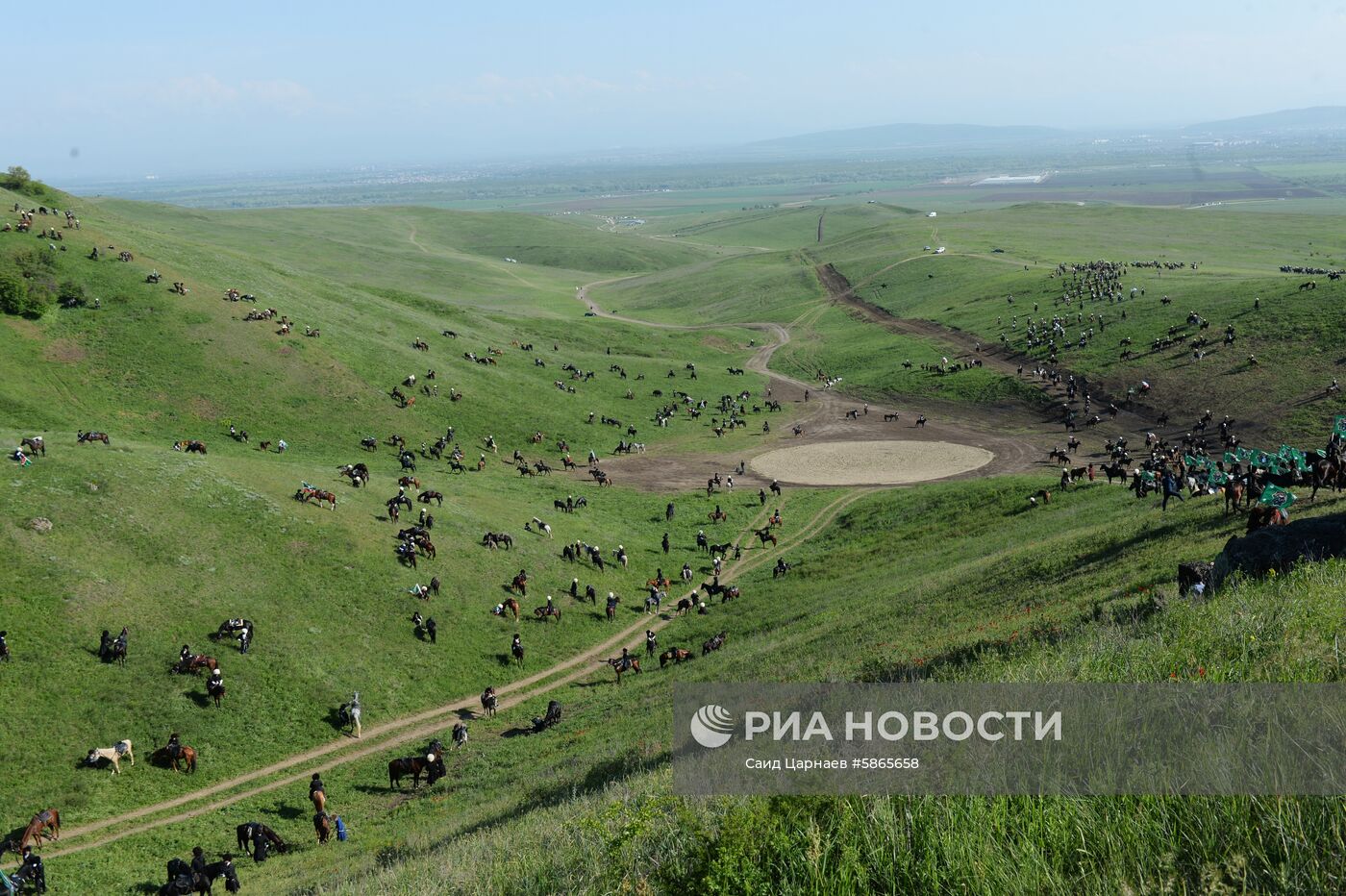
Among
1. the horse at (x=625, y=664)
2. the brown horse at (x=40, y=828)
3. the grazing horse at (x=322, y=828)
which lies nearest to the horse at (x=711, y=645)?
the horse at (x=625, y=664)

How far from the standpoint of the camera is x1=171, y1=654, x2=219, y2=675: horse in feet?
113

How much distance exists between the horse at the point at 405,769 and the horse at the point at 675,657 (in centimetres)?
1384

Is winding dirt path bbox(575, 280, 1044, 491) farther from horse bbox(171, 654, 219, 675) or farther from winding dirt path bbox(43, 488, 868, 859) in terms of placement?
horse bbox(171, 654, 219, 675)

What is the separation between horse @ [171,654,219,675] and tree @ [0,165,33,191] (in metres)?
109

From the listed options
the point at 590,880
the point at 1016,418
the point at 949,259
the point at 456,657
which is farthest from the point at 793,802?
the point at 949,259

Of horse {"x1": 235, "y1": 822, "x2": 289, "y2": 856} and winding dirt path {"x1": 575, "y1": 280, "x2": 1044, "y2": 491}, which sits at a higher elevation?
winding dirt path {"x1": 575, "y1": 280, "x2": 1044, "y2": 491}

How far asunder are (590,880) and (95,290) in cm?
9380

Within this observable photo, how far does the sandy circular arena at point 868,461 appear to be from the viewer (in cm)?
7456

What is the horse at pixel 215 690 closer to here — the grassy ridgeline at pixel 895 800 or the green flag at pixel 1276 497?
the grassy ridgeline at pixel 895 800

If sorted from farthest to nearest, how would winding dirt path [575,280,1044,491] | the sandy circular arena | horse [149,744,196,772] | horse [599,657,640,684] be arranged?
1. winding dirt path [575,280,1044,491]
2. the sandy circular arena
3. horse [599,657,640,684]
4. horse [149,744,196,772]

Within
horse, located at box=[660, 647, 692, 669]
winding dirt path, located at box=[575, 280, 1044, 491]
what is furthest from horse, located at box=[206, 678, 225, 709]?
winding dirt path, located at box=[575, 280, 1044, 491]

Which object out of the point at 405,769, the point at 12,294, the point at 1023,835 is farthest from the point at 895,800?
the point at 12,294

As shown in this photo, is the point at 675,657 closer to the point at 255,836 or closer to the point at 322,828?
the point at 322,828

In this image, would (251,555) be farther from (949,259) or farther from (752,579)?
(949,259)
